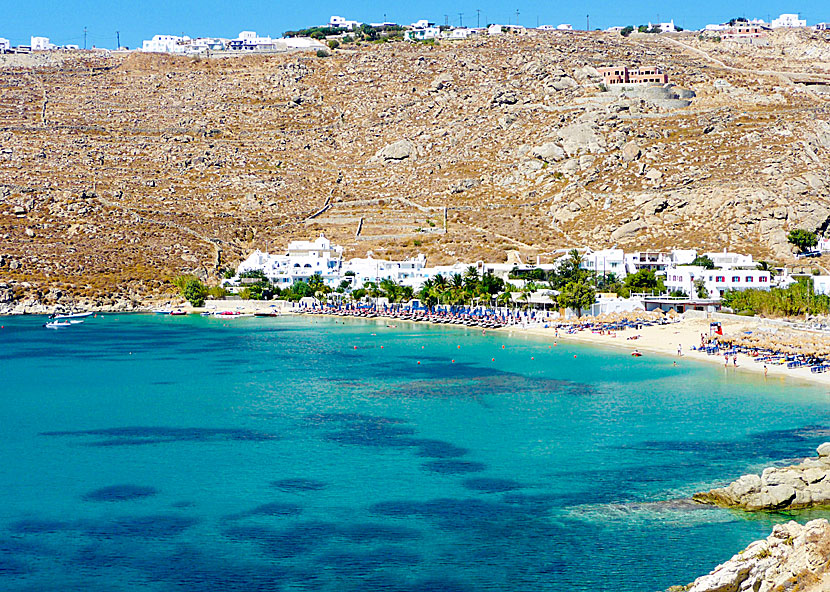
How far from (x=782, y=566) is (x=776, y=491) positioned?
34.7ft

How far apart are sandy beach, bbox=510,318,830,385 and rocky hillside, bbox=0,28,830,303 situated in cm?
2738

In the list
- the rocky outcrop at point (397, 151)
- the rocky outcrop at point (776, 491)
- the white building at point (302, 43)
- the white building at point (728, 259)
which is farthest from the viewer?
the white building at point (302, 43)

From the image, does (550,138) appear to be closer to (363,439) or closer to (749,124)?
(749,124)

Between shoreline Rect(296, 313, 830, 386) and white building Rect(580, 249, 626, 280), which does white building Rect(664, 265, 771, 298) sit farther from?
shoreline Rect(296, 313, 830, 386)

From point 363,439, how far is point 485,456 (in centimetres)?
591

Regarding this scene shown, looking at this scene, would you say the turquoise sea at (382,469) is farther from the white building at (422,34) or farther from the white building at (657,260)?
the white building at (422,34)

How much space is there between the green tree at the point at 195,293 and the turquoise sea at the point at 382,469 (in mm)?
38191

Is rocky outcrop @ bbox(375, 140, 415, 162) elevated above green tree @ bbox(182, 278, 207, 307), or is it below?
above

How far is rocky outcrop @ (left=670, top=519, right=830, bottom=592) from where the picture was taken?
67.7ft

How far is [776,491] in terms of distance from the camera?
31.3 meters

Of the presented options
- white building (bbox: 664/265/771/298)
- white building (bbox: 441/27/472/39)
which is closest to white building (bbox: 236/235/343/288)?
white building (bbox: 664/265/771/298)

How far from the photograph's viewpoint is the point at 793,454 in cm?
3844

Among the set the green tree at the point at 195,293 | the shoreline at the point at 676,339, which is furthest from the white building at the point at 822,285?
the green tree at the point at 195,293

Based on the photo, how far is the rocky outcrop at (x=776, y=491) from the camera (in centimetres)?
3125
